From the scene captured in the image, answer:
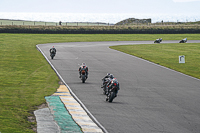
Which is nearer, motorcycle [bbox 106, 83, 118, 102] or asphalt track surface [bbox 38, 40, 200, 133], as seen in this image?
asphalt track surface [bbox 38, 40, 200, 133]

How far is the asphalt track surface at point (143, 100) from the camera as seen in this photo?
13945 millimetres

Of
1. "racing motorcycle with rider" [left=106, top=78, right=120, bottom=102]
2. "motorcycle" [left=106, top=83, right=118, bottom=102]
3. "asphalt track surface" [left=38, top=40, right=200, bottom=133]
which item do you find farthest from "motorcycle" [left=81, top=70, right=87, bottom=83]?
"motorcycle" [left=106, top=83, right=118, bottom=102]

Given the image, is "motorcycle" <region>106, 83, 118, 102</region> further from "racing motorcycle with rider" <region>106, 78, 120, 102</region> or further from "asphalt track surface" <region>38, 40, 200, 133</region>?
"asphalt track surface" <region>38, 40, 200, 133</region>

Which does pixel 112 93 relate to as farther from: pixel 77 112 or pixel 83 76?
pixel 83 76

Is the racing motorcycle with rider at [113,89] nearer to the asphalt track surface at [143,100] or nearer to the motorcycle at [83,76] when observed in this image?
the asphalt track surface at [143,100]

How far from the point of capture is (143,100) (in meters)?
18.6

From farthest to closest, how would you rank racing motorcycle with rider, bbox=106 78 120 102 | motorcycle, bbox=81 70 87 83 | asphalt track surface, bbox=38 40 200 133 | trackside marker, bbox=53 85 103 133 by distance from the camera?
motorcycle, bbox=81 70 87 83, racing motorcycle with rider, bbox=106 78 120 102, asphalt track surface, bbox=38 40 200 133, trackside marker, bbox=53 85 103 133

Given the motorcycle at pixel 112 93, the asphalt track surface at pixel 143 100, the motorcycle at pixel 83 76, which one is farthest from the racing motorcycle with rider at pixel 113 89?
the motorcycle at pixel 83 76

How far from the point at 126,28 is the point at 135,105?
260 ft

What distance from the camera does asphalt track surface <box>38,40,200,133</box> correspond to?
549 inches

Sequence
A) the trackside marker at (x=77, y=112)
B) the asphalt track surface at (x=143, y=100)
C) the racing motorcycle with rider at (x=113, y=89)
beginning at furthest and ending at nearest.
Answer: the racing motorcycle with rider at (x=113, y=89)
the asphalt track surface at (x=143, y=100)
the trackside marker at (x=77, y=112)

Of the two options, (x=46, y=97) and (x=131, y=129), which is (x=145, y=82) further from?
(x=131, y=129)

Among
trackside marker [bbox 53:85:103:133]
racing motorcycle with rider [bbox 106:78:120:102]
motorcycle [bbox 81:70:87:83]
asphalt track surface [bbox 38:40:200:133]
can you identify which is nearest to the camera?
trackside marker [bbox 53:85:103:133]

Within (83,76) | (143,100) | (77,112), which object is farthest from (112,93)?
(83,76)
